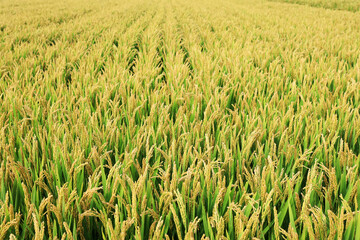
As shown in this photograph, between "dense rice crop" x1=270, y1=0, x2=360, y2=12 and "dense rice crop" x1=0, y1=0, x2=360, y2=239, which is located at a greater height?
"dense rice crop" x1=270, y1=0, x2=360, y2=12

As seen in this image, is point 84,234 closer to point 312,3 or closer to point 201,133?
point 201,133

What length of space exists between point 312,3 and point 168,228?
1276 centimetres

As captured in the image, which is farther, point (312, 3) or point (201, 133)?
point (312, 3)

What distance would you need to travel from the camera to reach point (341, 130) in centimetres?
115

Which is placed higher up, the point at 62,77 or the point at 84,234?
the point at 62,77

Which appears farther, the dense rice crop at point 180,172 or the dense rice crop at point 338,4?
the dense rice crop at point 338,4

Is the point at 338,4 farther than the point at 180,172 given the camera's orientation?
Yes

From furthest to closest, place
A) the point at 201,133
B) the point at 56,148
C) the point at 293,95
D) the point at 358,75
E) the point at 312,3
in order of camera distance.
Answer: the point at 312,3, the point at 358,75, the point at 293,95, the point at 201,133, the point at 56,148

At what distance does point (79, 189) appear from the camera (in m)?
0.81

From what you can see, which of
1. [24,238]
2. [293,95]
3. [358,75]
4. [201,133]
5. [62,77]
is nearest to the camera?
[24,238]

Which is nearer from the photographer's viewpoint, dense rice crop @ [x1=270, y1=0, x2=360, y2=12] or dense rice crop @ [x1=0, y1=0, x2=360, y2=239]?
dense rice crop @ [x1=0, y1=0, x2=360, y2=239]

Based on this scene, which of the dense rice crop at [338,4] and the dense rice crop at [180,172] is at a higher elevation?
the dense rice crop at [338,4]

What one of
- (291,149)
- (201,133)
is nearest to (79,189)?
(201,133)

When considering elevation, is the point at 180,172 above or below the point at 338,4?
below
